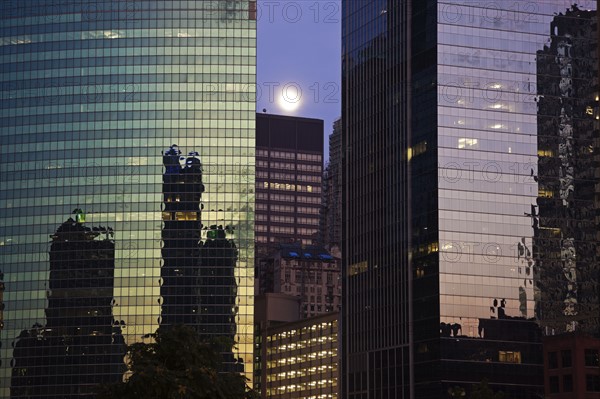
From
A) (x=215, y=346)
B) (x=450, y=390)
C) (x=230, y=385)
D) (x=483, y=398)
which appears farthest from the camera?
(x=450, y=390)

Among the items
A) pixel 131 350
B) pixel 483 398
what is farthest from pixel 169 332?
pixel 483 398

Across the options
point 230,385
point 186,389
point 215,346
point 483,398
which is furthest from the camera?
point 483,398

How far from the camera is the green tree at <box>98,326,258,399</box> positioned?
7981 cm

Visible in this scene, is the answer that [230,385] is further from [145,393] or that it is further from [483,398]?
[483,398]

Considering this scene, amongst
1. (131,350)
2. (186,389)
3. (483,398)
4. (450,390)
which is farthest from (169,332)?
(450,390)

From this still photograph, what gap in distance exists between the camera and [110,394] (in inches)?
3344

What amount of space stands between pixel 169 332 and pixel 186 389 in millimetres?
8414

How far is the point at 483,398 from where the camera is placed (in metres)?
140

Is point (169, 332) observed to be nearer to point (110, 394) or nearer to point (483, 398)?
point (110, 394)

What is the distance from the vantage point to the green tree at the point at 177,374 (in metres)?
79.8

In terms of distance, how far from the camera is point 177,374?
3201 inches

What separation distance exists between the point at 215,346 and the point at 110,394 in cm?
921

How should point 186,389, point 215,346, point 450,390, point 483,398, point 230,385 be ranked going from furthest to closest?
1. point 450,390
2. point 483,398
3. point 215,346
4. point 230,385
5. point 186,389

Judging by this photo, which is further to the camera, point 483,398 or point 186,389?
point 483,398
